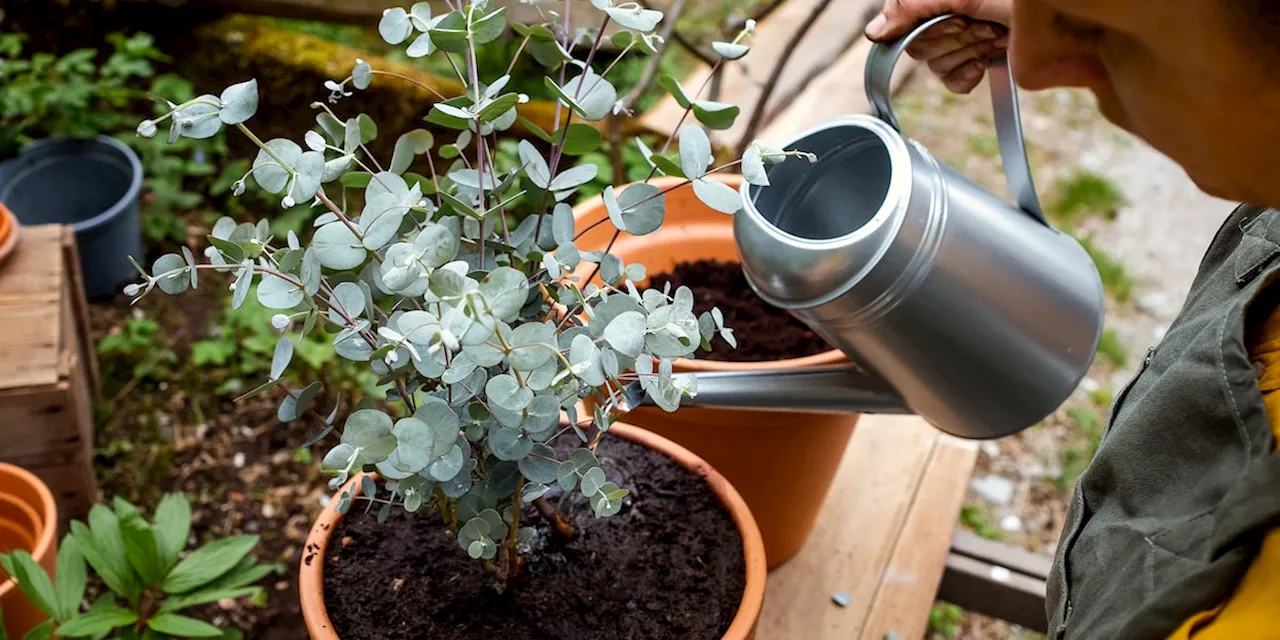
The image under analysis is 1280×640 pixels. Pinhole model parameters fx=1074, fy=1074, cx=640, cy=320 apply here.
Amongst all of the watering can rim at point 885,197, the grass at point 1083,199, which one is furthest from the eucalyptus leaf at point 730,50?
the grass at point 1083,199

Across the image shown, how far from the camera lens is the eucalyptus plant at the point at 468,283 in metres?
0.61

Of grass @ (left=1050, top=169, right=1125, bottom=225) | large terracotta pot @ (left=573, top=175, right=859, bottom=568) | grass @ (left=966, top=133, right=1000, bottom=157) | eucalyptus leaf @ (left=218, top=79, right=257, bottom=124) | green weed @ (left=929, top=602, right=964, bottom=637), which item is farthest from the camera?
grass @ (left=966, top=133, right=1000, bottom=157)

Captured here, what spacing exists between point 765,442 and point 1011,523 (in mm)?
986

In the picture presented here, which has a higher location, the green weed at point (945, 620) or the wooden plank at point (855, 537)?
the wooden plank at point (855, 537)

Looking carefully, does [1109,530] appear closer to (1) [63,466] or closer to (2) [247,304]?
(1) [63,466]

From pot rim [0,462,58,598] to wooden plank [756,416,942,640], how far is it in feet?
2.58

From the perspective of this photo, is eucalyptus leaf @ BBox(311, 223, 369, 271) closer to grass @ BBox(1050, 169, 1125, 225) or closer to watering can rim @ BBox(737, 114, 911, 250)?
watering can rim @ BBox(737, 114, 911, 250)

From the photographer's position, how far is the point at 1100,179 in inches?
99.2

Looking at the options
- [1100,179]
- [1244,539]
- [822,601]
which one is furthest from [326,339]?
[1100,179]

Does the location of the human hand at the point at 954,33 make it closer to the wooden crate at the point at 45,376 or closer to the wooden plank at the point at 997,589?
the wooden plank at the point at 997,589

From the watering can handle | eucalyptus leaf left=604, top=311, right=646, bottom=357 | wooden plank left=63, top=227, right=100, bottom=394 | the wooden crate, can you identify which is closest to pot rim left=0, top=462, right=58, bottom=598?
the wooden crate

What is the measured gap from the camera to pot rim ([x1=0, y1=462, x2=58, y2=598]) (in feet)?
3.84

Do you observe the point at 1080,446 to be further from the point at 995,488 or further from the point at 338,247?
the point at 338,247

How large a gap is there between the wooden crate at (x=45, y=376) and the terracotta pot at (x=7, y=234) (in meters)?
0.02
